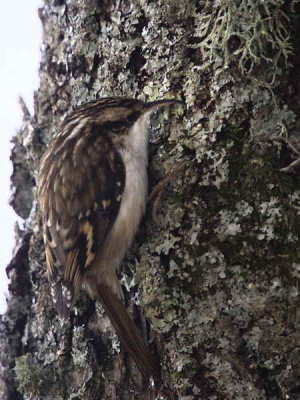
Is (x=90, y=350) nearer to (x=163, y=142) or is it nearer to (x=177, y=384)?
(x=177, y=384)

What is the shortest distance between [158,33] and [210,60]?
0.64 ft

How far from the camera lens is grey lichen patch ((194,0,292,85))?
1.69 metres

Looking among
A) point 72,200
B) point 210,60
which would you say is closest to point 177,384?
point 72,200

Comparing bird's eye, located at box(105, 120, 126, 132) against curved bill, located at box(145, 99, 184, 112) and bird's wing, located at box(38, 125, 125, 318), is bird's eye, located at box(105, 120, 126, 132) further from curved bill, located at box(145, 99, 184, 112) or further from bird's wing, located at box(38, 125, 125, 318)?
curved bill, located at box(145, 99, 184, 112)

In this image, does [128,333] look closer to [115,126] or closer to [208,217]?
[208,217]

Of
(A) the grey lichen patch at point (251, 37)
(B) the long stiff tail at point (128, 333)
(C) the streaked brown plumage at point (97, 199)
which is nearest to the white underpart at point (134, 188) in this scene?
(C) the streaked brown plumage at point (97, 199)

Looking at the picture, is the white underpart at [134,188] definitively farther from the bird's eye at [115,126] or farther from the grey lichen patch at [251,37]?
the grey lichen patch at [251,37]

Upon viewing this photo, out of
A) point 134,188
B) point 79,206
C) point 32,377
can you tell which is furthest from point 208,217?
point 32,377

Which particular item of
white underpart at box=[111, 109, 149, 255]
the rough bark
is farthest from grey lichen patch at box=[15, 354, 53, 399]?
white underpart at box=[111, 109, 149, 255]

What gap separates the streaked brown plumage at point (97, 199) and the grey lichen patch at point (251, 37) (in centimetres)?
19

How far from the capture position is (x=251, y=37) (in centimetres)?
170

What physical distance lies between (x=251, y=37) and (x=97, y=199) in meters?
0.57

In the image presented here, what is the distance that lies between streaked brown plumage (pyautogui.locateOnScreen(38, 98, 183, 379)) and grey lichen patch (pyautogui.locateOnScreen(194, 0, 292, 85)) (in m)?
0.19

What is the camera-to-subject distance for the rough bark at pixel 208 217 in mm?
1556
